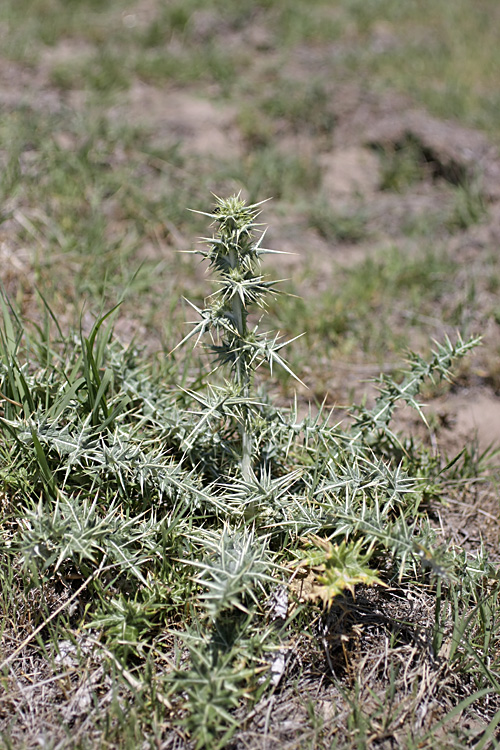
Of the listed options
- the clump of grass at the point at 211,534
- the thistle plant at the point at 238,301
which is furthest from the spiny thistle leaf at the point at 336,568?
the thistle plant at the point at 238,301

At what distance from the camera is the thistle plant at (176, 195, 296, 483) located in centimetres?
185

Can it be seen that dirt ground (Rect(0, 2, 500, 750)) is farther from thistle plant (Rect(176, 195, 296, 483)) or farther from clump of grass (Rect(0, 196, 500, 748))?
thistle plant (Rect(176, 195, 296, 483))

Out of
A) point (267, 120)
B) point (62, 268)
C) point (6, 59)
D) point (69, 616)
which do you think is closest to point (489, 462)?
point (69, 616)

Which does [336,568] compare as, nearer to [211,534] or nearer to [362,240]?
[211,534]

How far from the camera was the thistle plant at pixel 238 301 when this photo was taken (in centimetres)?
185

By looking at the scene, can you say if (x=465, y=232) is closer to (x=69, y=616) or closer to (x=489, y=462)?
(x=489, y=462)

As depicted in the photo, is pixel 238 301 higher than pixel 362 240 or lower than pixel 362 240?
higher

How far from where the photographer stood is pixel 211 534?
6.57 ft

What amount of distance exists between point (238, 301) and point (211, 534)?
76 cm

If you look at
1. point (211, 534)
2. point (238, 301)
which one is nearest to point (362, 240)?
point (238, 301)

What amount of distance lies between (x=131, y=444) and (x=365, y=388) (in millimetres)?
1438

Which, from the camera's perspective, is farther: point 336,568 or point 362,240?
point 362,240

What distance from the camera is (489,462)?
2812mm

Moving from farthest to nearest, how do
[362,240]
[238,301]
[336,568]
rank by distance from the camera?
[362,240]
[238,301]
[336,568]
